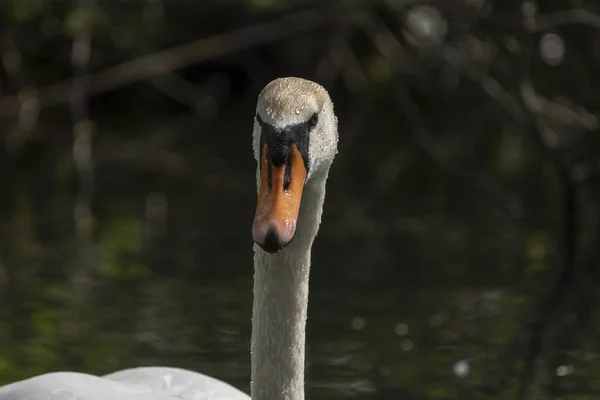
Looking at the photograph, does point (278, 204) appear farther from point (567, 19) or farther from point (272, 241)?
point (567, 19)

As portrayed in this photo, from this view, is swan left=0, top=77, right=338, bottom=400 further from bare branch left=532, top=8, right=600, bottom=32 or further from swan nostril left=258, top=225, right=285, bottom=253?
bare branch left=532, top=8, right=600, bottom=32

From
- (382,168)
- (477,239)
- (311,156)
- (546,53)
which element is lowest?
(311,156)

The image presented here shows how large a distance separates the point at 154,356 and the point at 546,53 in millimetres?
7714

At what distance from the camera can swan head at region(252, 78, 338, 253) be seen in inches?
171

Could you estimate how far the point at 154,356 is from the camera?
757 cm

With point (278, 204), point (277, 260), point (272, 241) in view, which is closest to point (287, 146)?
point (278, 204)

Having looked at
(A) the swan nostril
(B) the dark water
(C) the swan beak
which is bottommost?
(A) the swan nostril

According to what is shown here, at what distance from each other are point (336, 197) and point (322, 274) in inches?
125

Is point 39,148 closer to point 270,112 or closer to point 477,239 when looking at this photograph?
point 477,239

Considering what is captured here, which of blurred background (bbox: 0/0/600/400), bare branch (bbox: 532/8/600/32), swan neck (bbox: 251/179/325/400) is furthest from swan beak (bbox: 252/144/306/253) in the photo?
bare branch (bbox: 532/8/600/32)

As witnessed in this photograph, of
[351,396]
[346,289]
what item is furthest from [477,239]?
[351,396]

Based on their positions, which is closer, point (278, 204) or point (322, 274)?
point (278, 204)

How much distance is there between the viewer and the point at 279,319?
4969 mm

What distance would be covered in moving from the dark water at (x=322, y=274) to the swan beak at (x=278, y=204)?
2433mm
